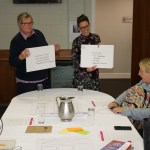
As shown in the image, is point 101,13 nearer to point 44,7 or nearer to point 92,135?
point 44,7

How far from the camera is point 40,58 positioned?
359 cm

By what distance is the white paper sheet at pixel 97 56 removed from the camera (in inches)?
143

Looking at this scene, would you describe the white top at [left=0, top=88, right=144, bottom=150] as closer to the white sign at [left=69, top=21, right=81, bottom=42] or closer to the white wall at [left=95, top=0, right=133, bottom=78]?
the white sign at [left=69, top=21, right=81, bottom=42]

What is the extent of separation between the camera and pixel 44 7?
5418mm

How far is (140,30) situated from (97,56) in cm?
193

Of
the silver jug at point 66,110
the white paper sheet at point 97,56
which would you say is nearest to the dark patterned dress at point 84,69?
the white paper sheet at point 97,56

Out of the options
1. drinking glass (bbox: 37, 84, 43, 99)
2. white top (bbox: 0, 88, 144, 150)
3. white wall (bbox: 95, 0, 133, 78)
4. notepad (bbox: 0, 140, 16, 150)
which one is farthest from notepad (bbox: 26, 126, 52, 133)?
white wall (bbox: 95, 0, 133, 78)

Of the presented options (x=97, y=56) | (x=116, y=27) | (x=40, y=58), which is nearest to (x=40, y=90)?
(x=40, y=58)

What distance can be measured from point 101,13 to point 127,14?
62 centimetres

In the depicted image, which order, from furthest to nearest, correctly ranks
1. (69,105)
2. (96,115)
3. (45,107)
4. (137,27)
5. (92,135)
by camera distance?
(137,27), (45,107), (96,115), (69,105), (92,135)

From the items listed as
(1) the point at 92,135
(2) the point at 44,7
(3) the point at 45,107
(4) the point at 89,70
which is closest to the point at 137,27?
(2) the point at 44,7

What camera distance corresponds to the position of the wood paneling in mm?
5156

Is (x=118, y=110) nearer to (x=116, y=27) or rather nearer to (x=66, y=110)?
(x=66, y=110)

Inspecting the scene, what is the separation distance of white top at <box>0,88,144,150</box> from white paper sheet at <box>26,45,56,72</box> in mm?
455
